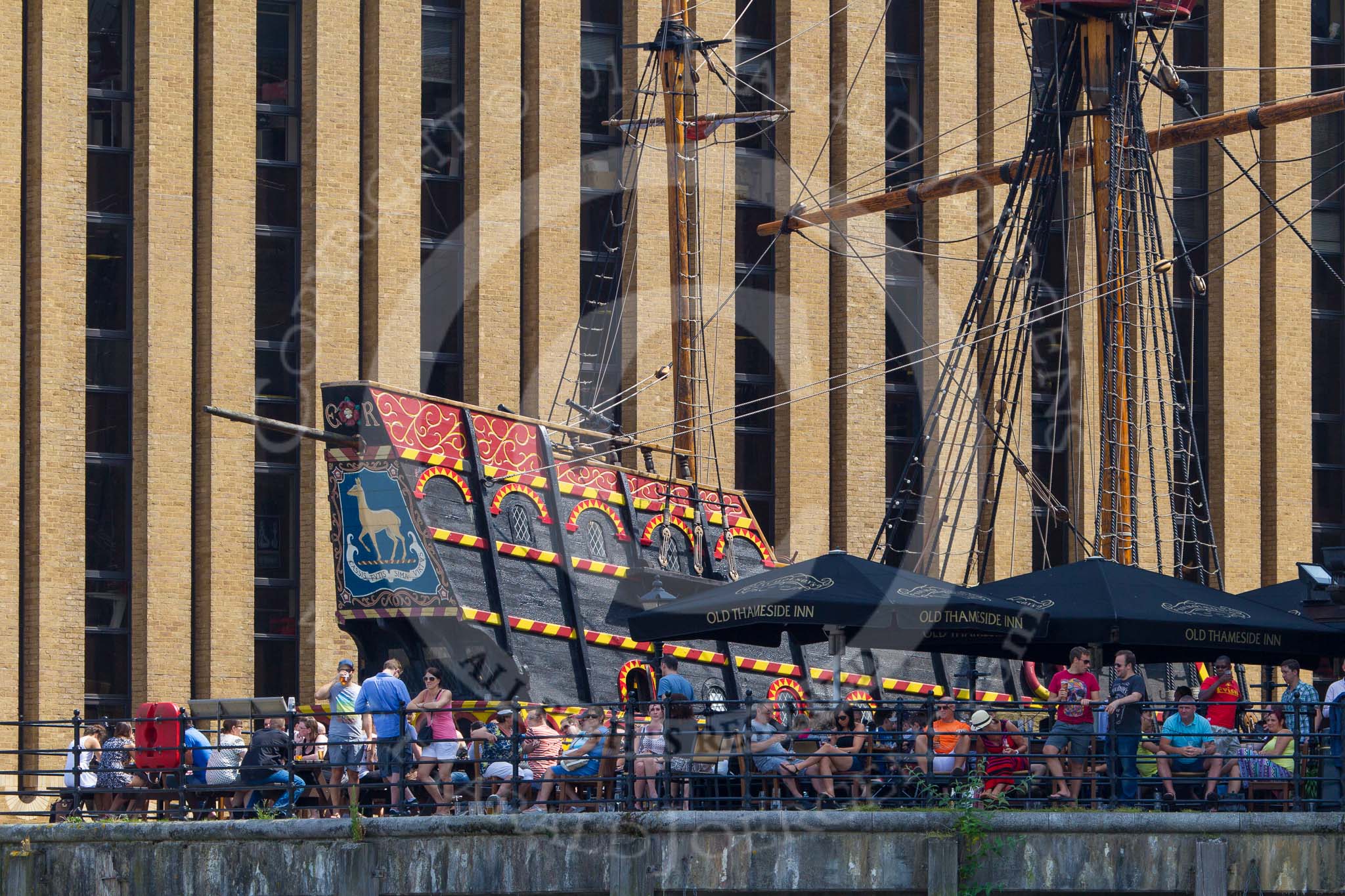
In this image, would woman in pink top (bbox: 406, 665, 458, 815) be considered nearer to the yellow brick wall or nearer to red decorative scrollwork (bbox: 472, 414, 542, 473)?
red decorative scrollwork (bbox: 472, 414, 542, 473)

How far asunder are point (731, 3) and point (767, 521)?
8.38 m

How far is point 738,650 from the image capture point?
83.0 ft

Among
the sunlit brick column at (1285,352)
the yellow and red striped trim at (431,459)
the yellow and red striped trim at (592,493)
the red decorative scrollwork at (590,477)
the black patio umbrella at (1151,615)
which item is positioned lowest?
the black patio umbrella at (1151,615)

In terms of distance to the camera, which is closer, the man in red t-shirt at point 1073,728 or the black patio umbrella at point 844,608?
the man in red t-shirt at point 1073,728

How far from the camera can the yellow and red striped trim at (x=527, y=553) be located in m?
23.5

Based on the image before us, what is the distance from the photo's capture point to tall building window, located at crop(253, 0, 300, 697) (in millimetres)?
34344

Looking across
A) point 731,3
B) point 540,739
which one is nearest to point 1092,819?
point 540,739

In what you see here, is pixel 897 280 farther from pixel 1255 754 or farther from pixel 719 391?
pixel 1255 754

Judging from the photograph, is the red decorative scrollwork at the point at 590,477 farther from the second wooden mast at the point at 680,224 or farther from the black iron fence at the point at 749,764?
the black iron fence at the point at 749,764

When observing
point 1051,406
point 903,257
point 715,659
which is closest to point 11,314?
point 715,659

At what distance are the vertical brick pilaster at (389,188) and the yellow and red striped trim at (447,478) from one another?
37.2 ft

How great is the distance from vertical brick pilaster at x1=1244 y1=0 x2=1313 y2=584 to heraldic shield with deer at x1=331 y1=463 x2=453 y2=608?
20715mm

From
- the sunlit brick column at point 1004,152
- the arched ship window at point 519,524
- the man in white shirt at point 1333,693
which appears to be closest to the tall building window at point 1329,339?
the sunlit brick column at point 1004,152

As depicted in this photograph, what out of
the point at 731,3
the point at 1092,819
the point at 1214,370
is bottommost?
the point at 1092,819
